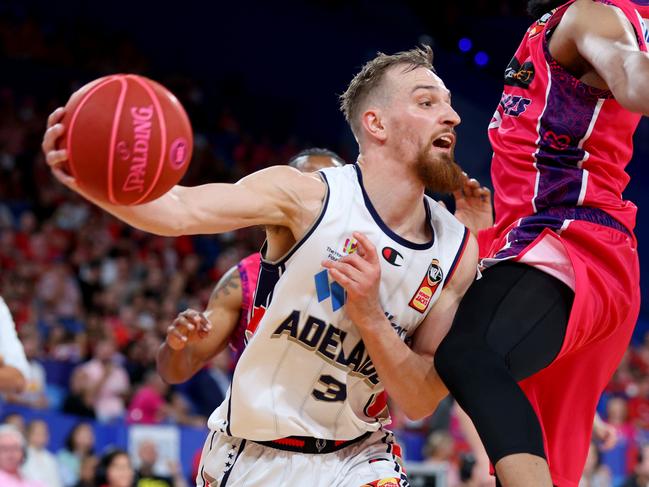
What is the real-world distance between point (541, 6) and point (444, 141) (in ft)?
2.14

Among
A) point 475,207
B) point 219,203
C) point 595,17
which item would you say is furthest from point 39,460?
point 595,17

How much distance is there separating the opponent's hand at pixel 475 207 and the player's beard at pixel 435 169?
771 mm

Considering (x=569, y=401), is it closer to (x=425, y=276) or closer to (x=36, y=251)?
(x=425, y=276)

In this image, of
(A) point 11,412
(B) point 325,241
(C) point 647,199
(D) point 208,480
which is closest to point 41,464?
(A) point 11,412

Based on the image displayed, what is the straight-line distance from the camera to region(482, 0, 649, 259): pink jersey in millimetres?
3775

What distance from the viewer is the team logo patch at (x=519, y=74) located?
3.95 metres

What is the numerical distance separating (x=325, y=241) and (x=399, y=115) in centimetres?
60

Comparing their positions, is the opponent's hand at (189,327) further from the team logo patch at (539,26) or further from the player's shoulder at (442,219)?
the team logo patch at (539,26)

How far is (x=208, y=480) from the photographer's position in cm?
418

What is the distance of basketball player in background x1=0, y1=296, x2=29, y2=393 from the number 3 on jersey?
2118 millimetres

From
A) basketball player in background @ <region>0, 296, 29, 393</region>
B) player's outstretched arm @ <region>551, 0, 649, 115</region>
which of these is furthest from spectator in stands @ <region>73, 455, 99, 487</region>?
player's outstretched arm @ <region>551, 0, 649, 115</region>

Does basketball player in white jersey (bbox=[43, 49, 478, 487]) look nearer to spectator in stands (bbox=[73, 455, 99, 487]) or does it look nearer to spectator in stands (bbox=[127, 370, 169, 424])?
spectator in stands (bbox=[73, 455, 99, 487])

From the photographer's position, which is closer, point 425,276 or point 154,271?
point 425,276

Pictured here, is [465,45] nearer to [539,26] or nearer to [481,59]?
[481,59]
